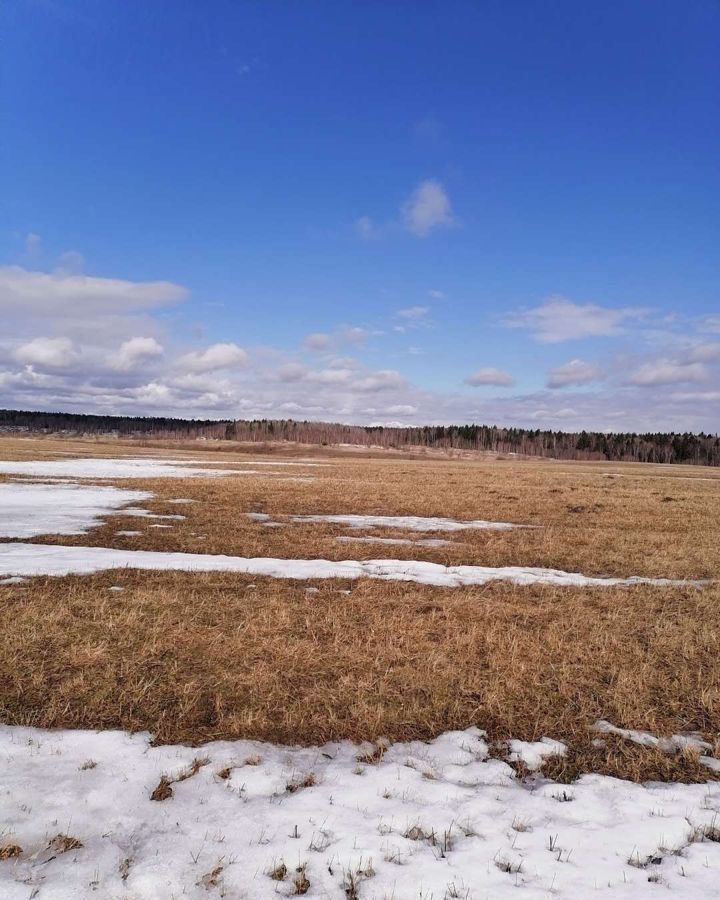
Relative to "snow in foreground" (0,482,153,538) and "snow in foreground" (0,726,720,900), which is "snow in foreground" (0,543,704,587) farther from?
"snow in foreground" (0,726,720,900)

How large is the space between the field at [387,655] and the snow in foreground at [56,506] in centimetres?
109

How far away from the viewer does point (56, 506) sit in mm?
21594

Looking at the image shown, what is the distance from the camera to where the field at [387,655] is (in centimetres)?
588

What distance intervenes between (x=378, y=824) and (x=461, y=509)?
68.7 ft

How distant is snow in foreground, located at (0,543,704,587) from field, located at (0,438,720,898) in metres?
0.12

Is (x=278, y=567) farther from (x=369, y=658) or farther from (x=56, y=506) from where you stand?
(x=56, y=506)

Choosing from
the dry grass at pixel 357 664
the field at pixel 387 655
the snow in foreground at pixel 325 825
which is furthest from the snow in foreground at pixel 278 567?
the snow in foreground at pixel 325 825

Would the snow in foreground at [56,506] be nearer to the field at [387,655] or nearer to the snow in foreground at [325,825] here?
the field at [387,655]

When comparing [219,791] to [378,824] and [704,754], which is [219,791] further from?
[704,754]

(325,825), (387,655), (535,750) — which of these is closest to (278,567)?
(387,655)

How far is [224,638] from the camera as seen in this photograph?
845 centimetres

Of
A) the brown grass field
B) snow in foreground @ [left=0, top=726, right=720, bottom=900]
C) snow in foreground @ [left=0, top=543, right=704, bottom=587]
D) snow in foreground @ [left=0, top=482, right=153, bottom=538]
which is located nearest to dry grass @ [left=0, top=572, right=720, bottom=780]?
the brown grass field

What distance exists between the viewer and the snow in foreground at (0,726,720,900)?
3.93 m

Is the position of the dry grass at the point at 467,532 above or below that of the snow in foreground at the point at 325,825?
above
